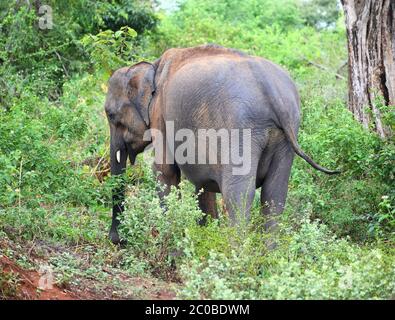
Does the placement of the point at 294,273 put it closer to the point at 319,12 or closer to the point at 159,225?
the point at 159,225

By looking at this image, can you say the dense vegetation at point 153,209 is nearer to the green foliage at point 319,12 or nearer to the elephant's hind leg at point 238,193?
the elephant's hind leg at point 238,193

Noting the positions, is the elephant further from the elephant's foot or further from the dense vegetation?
the dense vegetation

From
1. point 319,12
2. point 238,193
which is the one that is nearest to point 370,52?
point 238,193

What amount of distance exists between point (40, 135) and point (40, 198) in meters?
0.65

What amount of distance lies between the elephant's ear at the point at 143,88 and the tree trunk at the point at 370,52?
274 centimetres

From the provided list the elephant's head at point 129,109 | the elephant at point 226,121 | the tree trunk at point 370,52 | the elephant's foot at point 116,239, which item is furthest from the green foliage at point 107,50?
the elephant's foot at point 116,239

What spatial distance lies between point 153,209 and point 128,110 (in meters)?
1.84

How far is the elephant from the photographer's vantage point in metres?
8.20

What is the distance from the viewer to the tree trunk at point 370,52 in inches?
445

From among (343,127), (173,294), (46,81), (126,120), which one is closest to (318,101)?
(343,127)

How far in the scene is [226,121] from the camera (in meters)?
8.21

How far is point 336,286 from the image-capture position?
21.9 ft

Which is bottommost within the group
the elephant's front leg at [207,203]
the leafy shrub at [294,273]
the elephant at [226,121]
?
the leafy shrub at [294,273]

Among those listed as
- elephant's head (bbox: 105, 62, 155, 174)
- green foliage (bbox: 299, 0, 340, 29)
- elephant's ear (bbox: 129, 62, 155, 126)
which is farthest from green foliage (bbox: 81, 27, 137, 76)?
green foliage (bbox: 299, 0, 340, 29)
